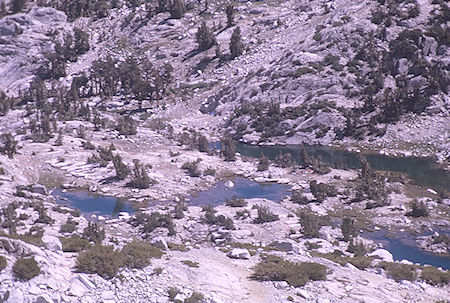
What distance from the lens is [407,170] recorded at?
130 ft

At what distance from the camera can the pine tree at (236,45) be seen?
63.0 metres

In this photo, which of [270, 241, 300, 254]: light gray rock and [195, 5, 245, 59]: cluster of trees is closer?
[270, 241, 300, 254]: light gray rock

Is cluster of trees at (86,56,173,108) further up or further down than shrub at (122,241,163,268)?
further down

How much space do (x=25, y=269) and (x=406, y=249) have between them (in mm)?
18651

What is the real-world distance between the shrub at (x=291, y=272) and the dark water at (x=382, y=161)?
21602 mm

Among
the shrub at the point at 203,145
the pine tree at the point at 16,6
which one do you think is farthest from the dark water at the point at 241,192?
the pine tree at the point at 16,6

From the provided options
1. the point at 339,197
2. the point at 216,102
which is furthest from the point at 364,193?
the point at 216,102

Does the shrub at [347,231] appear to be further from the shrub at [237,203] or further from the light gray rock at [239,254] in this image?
the light gray rock at [239,254]

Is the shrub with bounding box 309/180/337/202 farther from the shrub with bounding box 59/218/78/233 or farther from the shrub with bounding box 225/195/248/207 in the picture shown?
the shrub with bounding box 59/218/78/233

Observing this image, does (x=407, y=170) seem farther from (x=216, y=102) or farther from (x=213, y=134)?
(x=216, y=102)

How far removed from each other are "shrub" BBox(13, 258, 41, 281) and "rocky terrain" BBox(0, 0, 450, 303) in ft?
0.18

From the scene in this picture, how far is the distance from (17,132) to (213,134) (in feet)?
59.3

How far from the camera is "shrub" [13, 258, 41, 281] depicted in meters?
13.0

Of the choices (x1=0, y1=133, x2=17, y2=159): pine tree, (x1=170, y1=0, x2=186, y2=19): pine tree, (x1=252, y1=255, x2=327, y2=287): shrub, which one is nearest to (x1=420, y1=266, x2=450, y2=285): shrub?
(x1=252, y1=255, x2=327, y2=287): shrub
